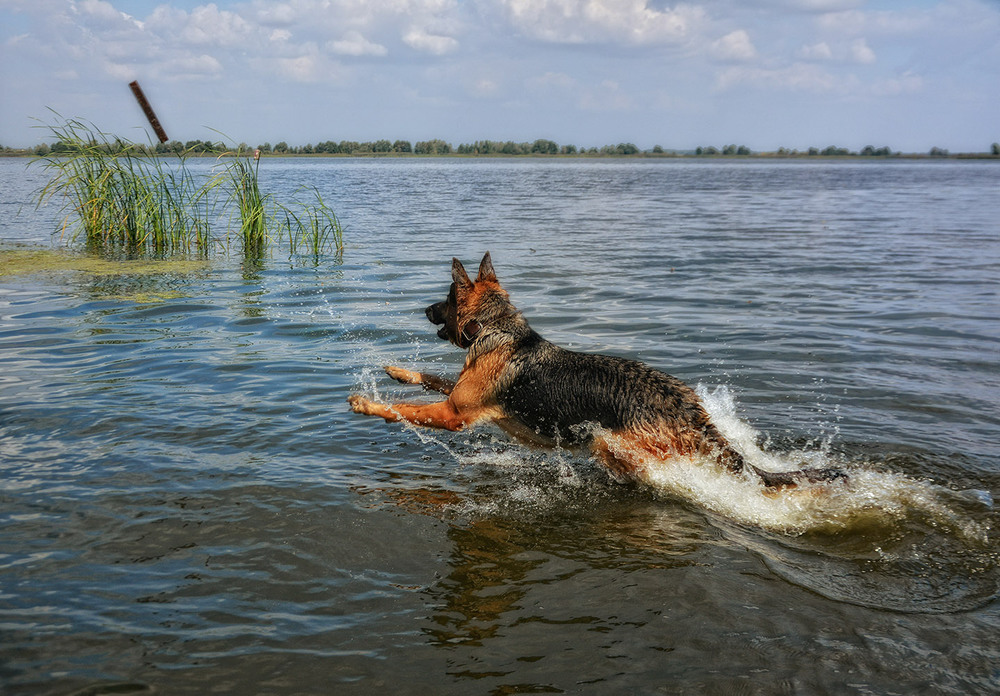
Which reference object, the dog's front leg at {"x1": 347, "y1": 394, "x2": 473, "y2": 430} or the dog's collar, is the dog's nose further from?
the dog's front leg at {"x1": 347, "y1": 394, "x2": 473, "y2": 430}

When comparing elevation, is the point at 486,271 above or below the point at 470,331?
above

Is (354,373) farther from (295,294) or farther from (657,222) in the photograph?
(657,222)

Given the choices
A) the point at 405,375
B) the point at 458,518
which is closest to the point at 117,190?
the point at 405,375

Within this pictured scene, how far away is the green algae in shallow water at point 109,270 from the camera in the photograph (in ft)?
36.9

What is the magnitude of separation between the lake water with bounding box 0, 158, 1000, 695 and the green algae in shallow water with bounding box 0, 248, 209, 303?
1.22 feet

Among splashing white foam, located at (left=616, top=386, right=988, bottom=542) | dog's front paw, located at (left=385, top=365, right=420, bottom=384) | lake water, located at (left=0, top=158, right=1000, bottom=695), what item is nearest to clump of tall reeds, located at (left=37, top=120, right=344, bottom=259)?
lake water, located at (left=0, top=158, right=1000, bottom=695)

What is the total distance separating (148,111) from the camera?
14.9 m

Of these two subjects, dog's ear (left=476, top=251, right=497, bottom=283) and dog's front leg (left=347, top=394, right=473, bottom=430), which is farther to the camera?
dog's ear (left=476, top=251, right=497, bottom=283)

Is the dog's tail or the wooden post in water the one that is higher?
the wooden post in water

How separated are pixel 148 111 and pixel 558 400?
526 inches

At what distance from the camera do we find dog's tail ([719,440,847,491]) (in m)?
4.67

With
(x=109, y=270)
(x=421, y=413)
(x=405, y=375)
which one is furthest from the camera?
(x=109, y=270)

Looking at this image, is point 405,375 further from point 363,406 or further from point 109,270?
point 109,270

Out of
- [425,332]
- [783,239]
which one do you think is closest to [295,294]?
[425,332]
